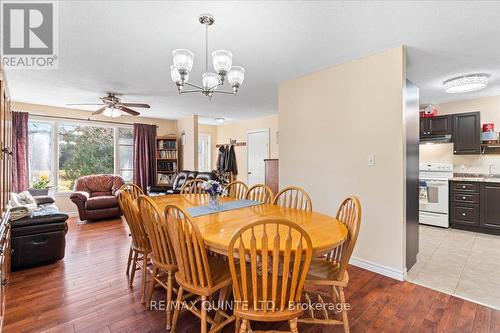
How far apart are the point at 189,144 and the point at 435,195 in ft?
17.2

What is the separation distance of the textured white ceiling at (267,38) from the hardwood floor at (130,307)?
7.66 feet

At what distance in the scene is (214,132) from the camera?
26.1 feet

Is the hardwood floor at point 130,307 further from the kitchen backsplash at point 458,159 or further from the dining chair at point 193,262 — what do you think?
the kitchen backsplash at point 458,159

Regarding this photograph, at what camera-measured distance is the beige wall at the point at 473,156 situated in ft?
14.1

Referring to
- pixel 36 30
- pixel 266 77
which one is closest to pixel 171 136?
pixel 266 77

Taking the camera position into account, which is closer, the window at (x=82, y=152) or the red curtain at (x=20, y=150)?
the red curtain at (x=20, y=150)

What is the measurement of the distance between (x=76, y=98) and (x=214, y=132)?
399 centimetres

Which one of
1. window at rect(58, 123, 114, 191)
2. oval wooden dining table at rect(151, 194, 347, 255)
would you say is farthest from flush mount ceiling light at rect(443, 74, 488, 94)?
window at rect(58, 123, 114, 191)

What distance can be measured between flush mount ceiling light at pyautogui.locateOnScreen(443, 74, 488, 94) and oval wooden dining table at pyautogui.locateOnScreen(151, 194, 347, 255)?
301 cm

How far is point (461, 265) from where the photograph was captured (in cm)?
284

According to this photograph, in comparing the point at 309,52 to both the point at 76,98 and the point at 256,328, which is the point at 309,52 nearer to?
the point at 256,328

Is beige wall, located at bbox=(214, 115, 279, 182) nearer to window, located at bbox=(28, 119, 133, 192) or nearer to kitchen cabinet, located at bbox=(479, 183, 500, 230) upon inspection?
window, located at bbox=(28, 119, 133, 192)

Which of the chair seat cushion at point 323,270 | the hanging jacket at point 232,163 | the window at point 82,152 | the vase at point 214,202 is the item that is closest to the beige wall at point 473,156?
the chair seat cushion at point 323,270

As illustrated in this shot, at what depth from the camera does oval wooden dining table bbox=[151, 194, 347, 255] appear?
1416mm
